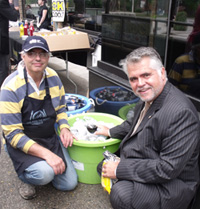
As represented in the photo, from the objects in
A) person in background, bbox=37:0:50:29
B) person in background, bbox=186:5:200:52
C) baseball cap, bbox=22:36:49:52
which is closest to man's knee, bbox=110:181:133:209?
baseball cap, bbox=22:36:49:52

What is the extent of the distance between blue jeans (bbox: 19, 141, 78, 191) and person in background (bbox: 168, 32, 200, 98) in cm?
135

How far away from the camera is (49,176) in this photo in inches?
79.5

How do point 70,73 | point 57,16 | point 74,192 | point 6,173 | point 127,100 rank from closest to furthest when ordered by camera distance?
point 74,192
point 6,173
point 127,100
point 57,16
point 70,73

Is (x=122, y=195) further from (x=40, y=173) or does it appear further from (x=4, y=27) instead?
(x=4, y=27)

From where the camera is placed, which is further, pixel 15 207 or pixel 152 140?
pixel 15 207

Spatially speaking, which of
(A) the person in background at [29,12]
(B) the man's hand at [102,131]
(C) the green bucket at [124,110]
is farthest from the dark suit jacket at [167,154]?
(A) the person in background at [29,12]

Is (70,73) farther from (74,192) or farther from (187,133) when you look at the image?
(187,133)

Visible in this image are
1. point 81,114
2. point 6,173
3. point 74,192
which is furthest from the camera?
point 81,114

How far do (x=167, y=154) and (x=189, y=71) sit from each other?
3.73ft

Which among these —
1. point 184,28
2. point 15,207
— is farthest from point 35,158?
point 184,28

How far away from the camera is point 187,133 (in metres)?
1.45

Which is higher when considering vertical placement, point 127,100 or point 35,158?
point 127,100

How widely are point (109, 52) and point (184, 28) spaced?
1.45 metres

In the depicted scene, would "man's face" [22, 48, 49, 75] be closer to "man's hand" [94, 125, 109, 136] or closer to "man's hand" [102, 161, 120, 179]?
"man's hand" [94, 125, 109, 136]
